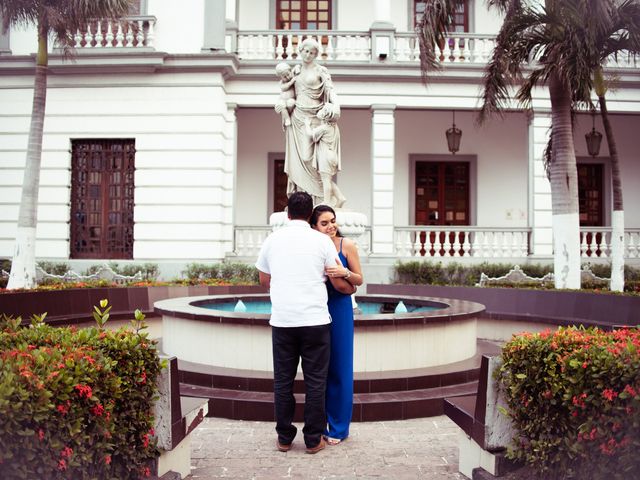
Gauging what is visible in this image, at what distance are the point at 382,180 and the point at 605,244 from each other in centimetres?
614

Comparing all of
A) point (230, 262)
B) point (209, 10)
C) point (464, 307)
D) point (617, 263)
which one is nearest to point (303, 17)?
point (209, 10)

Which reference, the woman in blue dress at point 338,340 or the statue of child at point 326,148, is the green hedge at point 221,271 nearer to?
the statue of child at point 326,148

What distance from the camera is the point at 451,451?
4469 mm

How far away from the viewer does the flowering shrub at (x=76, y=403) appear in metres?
2.35

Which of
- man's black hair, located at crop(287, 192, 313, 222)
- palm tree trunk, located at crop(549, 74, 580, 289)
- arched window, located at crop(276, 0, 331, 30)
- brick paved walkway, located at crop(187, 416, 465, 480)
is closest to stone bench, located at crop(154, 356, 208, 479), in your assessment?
brick paved walkway, located at crop(187, 416, 465, 480)

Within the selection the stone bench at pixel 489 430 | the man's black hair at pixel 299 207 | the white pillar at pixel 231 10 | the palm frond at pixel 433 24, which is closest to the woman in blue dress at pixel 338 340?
the man's black hair at pixel 299 207

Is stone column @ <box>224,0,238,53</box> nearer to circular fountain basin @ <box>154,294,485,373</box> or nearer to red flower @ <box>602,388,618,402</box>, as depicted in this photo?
circular fountain basin @ <box>154,294,485,373</box>

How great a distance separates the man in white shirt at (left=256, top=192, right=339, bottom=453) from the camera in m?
3.97

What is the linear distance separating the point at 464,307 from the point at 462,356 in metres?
0.86

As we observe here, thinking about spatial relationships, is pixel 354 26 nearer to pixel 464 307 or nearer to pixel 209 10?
pixel 209 10

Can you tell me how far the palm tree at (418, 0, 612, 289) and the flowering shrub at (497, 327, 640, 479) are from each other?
24.7ft

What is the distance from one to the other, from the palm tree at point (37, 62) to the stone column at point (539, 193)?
10.8 meters

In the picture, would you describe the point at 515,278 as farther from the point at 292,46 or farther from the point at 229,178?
the point at 292,46

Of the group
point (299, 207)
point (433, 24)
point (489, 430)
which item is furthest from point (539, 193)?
point (489, 430)
